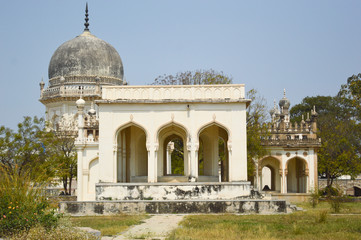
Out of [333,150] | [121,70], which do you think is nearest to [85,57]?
[121,70]

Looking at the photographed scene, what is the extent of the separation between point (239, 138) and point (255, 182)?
1411cm

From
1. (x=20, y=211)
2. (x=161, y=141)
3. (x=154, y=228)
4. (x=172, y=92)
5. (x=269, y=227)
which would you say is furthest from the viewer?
(x=161, y=141)

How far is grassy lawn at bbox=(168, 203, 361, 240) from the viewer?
43.4 feet

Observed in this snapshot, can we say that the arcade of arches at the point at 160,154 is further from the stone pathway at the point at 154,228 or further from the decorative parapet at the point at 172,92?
the stone pathway at the point at 154,228

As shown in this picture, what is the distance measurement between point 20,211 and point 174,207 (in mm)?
9106

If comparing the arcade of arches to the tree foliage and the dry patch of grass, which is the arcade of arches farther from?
the dry patch of grass

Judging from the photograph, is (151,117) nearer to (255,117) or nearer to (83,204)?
(83,204)

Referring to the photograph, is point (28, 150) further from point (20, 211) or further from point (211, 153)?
point (20, 211)

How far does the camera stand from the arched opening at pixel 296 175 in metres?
35.2

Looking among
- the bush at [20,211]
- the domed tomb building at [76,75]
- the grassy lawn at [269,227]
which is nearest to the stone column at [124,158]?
the grassy lawn at [269,227]

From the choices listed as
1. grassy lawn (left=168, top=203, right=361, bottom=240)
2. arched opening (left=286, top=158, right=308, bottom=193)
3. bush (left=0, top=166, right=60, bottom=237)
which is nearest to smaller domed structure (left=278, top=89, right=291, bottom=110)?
arched opening (left=286, top=158, right=308, bottom=193)

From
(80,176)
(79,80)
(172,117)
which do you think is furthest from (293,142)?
(79,80)

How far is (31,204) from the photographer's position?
12.3 m

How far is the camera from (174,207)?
20.2 metres
